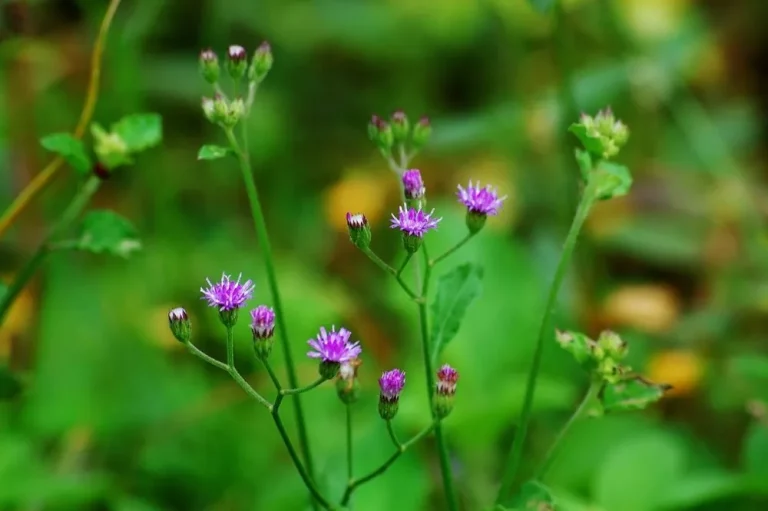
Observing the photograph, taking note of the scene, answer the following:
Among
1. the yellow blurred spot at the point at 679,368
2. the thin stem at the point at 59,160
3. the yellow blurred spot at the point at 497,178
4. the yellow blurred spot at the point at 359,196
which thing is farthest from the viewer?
the yellow blurred spot at the point at 359,196

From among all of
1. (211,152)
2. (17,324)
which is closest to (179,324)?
(211,152)

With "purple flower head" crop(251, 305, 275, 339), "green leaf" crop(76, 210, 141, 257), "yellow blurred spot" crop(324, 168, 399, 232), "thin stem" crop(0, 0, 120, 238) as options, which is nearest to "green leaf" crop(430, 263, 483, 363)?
"purple flower head" crop(251, 305, 275, 339)

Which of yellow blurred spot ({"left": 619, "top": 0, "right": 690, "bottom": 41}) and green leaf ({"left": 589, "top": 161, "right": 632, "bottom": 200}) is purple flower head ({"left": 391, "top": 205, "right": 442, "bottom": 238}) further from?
yellow blurred spot ({"left": 619, "top": 0, "right": 690, "bottom": 41})

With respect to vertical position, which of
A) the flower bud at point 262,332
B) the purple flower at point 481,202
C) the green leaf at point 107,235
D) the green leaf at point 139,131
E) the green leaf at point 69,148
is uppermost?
the green leaf at point 139,131

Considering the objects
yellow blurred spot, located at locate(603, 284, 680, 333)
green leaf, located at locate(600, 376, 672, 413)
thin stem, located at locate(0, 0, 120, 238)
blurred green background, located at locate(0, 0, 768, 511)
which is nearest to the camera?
green leaf, located at locate(600, 376, 672, 413)

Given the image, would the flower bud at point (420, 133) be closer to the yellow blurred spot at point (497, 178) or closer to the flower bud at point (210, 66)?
the flower bud at point (210, 66)

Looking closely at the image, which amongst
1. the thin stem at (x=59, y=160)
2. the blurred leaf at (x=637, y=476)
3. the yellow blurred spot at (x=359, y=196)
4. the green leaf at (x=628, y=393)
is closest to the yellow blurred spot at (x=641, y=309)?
the blurred leaf at (x=637, y=476)
